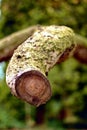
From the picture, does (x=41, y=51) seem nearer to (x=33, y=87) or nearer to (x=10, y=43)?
(x=33, y=87)

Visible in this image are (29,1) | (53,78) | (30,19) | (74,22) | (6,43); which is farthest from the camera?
(53,78)

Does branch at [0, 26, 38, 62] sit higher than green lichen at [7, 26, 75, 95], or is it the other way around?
green lichen at [7, 26, 75, 95]

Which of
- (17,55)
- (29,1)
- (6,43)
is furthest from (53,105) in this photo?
(17,55)

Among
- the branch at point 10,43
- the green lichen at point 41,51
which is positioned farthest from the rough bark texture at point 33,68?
the branch at point 10,43

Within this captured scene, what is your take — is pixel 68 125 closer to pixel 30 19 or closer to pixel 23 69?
pixel 30 19

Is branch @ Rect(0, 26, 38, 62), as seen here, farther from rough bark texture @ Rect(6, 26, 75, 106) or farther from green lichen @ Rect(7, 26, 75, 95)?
rough bark texture @ Rect(6, 26, 75, 106)

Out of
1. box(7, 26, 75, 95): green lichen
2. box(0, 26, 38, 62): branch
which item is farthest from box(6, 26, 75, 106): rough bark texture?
box(0, 26, 38, 62): branch

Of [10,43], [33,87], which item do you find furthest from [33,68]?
[10,43]

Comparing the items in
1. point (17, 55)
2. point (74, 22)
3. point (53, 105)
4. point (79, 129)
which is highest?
point (17, 55)

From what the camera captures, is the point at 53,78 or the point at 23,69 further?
the point at 53,78
